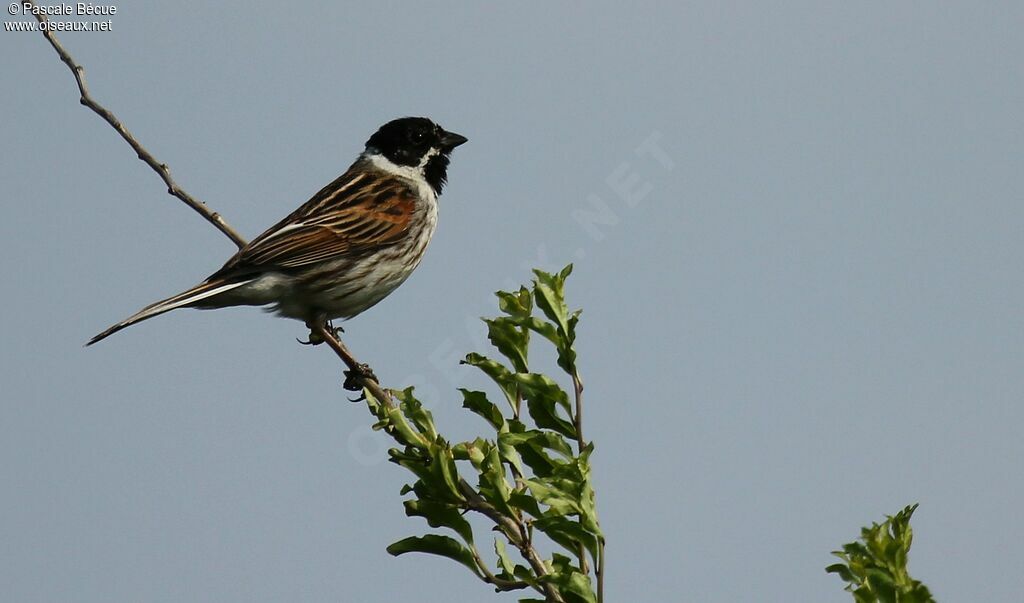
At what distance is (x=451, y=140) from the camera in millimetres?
8680

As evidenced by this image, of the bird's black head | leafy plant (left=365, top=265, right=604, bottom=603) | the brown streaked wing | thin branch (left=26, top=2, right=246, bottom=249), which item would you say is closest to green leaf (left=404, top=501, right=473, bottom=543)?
leafy plant (left=365, top=265, right=604, bottom=603)

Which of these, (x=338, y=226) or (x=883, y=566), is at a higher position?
(x=338, y=226)

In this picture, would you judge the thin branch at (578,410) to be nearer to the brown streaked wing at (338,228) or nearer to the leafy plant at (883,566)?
the leafy plant at (883,566)

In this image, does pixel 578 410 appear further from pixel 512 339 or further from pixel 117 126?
pixel 117 126

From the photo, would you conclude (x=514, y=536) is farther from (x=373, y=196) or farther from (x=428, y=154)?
(x=428, y=154)

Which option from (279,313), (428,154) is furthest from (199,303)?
(428,154)

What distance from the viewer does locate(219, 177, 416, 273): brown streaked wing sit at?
703cm

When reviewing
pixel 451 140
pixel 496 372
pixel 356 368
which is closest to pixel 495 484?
pixel 496 372

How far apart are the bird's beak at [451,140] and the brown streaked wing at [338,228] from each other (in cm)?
51

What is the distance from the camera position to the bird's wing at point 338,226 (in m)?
7.02

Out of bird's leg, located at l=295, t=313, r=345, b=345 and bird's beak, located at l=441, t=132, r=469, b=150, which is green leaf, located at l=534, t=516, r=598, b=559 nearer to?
bird's leg, located at l=295, t=313, r=345, b=345

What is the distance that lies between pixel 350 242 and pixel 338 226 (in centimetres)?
23

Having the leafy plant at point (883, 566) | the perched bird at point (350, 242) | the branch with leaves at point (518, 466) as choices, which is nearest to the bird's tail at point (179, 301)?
the perched bird at point (350, 242)

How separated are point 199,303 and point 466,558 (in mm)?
3333
